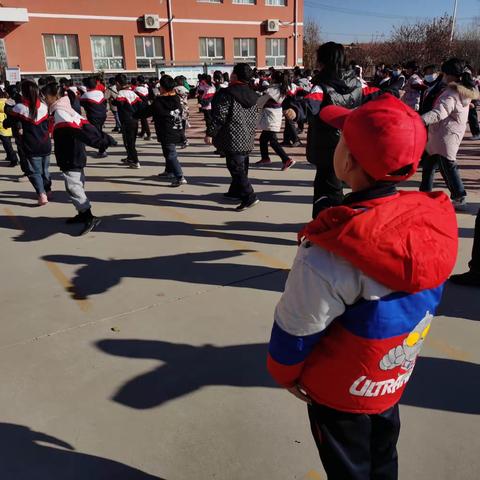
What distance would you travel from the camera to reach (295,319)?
4.58 feet

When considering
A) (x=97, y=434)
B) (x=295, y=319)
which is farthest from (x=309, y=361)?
(x=97, y=434)

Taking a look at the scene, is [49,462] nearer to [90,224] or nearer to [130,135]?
[90,224]

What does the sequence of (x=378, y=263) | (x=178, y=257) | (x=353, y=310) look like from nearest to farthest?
1. (x=378, y=263)
2. (x=353, y=310)
3. (x=178, y=257)

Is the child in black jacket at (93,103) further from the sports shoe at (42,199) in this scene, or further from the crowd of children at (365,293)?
the crowd of children at (365,293)

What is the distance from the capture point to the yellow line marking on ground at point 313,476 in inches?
86.7

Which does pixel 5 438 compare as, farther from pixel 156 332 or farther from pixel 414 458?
pixel 414 458

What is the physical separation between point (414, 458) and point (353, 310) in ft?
4.51

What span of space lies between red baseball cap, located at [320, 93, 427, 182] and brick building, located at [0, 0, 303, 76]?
2866 cm

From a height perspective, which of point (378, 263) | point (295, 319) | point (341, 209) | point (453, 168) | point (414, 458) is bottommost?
point (414, 458)

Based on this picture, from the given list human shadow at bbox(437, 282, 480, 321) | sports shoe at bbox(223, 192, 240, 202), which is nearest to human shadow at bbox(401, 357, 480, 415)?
human shadow at bbox(437, 282, 480, 321)

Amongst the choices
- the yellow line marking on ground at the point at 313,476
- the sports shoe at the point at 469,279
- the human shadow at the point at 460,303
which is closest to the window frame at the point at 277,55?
the sports shoe at the point at 469,279

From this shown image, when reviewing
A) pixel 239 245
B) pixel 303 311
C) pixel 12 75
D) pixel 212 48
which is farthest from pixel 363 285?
pixel 212 48

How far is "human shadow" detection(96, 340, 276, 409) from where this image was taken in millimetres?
2803

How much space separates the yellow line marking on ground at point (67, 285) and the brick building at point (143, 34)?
1006 inches
